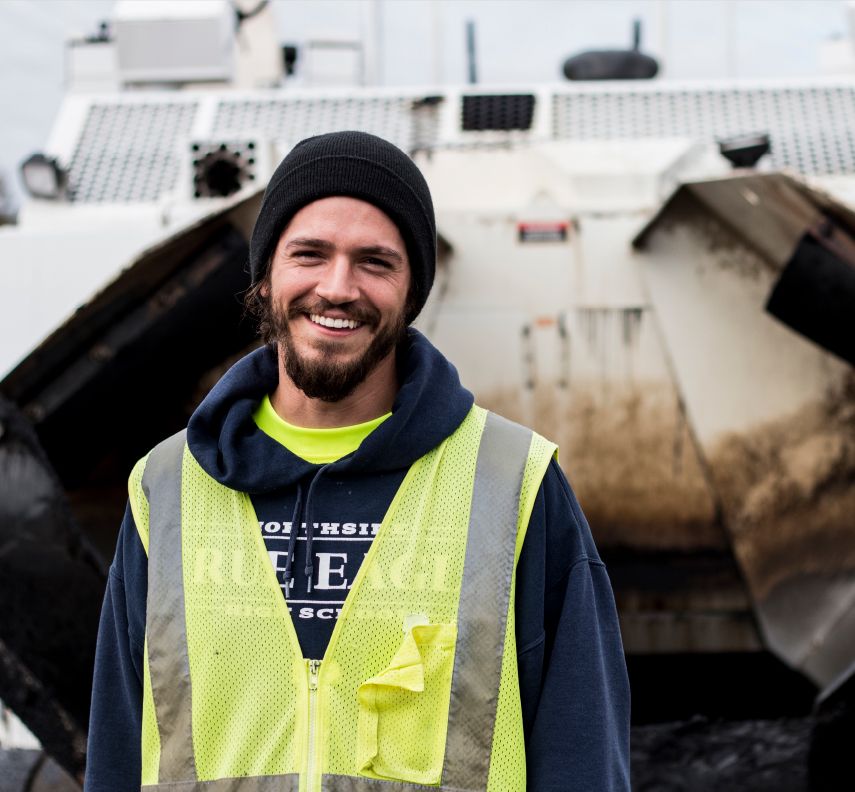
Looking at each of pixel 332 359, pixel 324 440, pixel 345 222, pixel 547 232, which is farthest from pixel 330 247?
pixel 547 232

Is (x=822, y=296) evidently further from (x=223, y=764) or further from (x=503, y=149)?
(x=223, y=764)

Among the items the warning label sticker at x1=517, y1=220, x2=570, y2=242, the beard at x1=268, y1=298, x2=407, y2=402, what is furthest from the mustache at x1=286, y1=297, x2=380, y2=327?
the warning label sticker at x1=517, y1=220, x2=570, y2=242

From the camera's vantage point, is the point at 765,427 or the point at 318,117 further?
the point at 318,117

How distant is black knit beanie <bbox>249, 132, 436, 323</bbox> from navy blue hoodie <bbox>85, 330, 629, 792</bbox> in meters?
0.16

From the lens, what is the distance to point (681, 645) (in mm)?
3859

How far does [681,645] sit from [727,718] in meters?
0.30

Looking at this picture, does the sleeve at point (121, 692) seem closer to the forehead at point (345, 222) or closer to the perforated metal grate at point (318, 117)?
the forehead at point (345, 222)

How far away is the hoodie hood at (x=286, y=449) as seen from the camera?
139 cm

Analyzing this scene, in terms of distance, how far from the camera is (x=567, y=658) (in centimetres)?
135

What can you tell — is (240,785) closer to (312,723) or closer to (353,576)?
(312,723)

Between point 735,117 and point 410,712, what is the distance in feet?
11.7

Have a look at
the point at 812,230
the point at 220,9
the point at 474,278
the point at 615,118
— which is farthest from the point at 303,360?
the point at 220,9

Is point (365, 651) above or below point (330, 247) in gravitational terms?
below

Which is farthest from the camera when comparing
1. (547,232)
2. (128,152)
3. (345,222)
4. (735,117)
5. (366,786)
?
(128,152)
